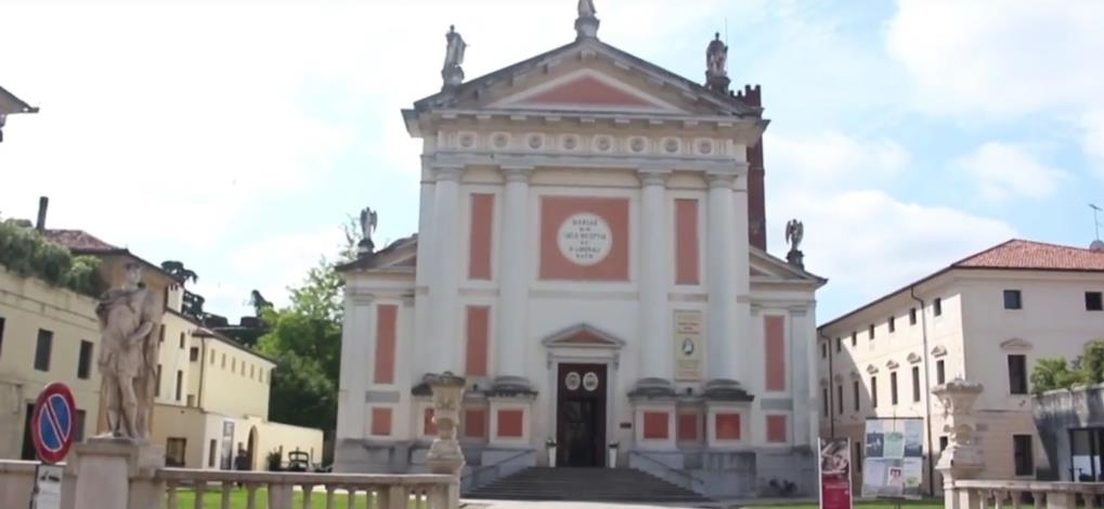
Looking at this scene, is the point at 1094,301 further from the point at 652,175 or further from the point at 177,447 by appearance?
the point at 177,447

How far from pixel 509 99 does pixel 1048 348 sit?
70.0 feet

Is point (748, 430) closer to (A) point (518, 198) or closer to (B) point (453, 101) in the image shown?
(A) point (518, 198)

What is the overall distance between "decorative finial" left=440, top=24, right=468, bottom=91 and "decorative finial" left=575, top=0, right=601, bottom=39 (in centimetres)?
412

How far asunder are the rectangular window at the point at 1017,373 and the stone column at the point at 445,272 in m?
20.1

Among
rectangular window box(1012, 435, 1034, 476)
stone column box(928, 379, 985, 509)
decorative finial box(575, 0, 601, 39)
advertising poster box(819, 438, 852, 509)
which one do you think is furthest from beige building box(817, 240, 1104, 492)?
advertising poster box(819, 438, 852, 509)

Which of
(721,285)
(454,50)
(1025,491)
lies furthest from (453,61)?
(1025,491)

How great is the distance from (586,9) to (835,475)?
947 inches

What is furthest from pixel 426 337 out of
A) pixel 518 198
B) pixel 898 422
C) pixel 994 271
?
pixel 994 271

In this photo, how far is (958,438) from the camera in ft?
55.0

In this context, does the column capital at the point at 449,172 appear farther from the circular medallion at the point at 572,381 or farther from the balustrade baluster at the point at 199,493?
the balustrade baluster at the point at 199,493

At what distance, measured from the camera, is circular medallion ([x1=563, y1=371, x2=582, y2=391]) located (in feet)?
114

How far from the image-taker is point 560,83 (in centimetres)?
3625

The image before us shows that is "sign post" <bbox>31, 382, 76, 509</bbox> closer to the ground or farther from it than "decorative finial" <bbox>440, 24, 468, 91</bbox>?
closer to the ground

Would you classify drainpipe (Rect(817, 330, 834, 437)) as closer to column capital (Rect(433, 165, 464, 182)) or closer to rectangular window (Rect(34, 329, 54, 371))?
column capital (Rect(433, 165, 464, 182))
